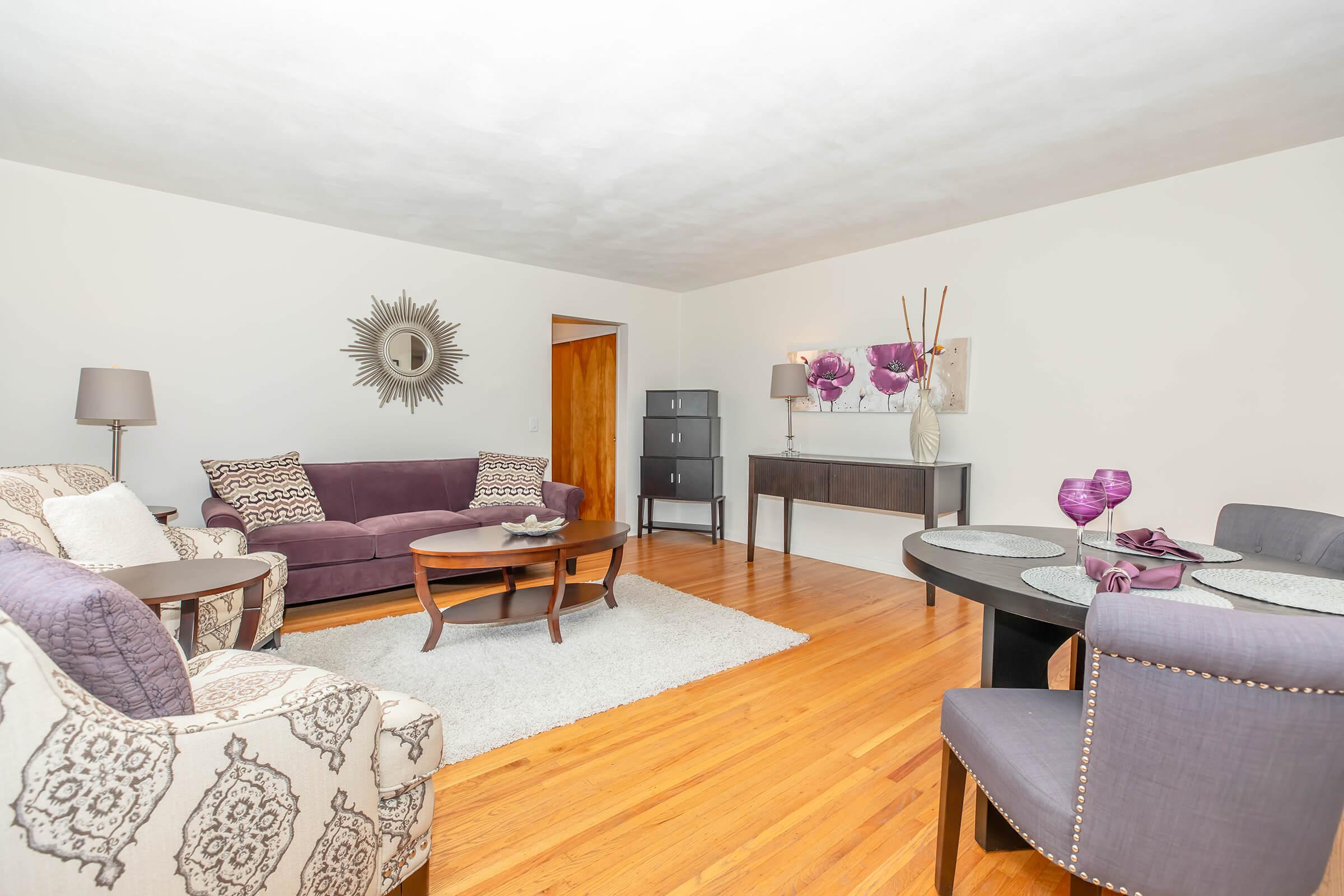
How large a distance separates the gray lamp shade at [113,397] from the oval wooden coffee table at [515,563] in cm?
161

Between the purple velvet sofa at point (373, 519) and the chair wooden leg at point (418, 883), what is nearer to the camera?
the chair wooden leg at point (418, 883)

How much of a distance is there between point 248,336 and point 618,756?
361cm

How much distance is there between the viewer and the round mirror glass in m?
4.61

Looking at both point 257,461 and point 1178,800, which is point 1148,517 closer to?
point 1178,800

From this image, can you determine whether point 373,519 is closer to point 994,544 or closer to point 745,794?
point 745,794

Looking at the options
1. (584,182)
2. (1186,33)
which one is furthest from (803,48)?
(584,182)

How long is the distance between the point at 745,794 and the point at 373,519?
3.12 meters

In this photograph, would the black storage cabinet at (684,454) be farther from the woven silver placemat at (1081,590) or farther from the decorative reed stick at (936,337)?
the woven silver placemat at (1081,590)

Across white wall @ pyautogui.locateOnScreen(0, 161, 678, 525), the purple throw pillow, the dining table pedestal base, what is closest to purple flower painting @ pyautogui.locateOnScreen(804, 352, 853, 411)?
white wall @ pyautogui.locateOnScreen(0, 161, 678, 525)

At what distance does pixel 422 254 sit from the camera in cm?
471

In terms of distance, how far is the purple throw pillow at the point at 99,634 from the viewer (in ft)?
2.88

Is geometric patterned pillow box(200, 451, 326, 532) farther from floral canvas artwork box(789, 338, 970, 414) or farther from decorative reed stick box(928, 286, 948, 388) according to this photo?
decorative reed stick box(928, 286, 948, 388)

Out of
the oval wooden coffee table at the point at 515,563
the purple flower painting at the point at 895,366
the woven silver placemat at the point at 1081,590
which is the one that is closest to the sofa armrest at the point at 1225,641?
the woven silver placemat at the point at 1081,590

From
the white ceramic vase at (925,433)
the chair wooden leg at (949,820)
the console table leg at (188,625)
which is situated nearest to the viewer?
the chair wooden leg at (949,820)
